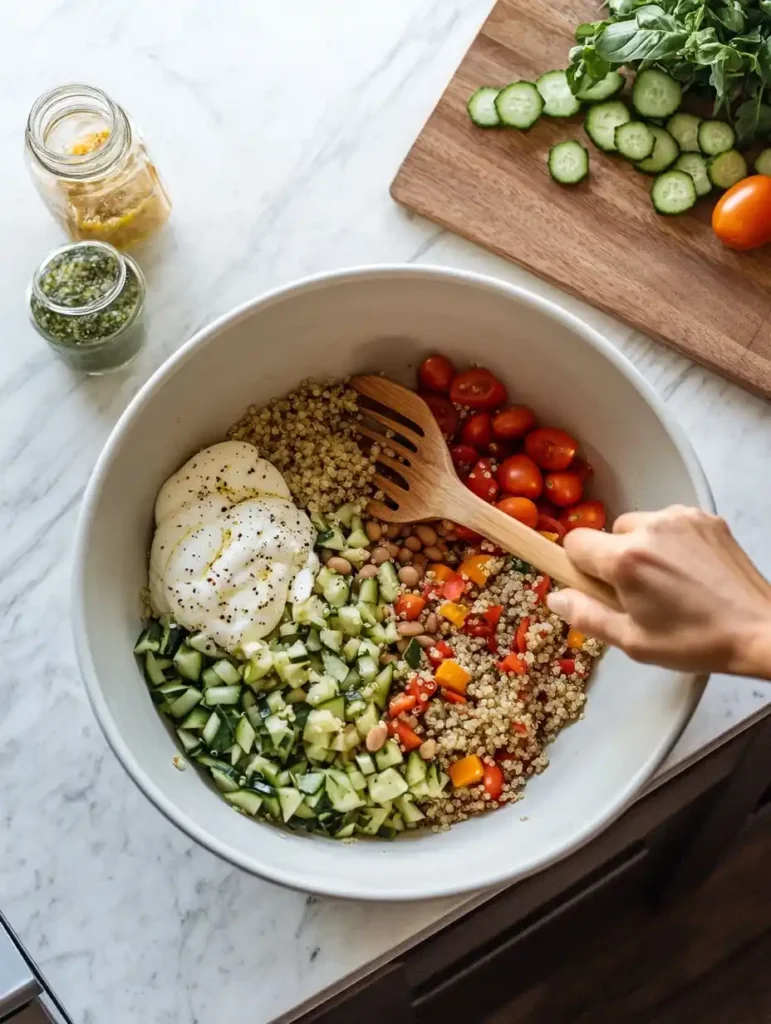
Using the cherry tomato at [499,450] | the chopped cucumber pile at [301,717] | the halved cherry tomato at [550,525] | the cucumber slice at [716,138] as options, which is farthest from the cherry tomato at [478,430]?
the cucumber slice at [716,138]

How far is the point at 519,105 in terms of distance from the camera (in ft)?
4.64

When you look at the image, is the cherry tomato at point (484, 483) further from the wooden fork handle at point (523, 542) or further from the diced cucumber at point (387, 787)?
the diced cucumber at point (387, 787)

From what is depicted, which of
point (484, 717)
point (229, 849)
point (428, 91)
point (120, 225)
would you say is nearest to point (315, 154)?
point (428, 91)

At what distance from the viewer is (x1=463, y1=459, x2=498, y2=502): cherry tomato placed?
4.34 ft

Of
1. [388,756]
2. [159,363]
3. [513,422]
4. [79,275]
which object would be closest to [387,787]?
[388,756]

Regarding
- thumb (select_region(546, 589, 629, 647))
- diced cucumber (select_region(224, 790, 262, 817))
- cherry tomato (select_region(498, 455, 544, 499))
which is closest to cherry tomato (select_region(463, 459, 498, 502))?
cherry tomato (select_region(498, 455, 544, 499))

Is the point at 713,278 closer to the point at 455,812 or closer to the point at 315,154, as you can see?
the point at 315,154

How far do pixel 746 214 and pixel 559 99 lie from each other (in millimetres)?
303

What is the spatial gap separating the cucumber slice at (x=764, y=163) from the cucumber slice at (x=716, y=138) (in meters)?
0.04

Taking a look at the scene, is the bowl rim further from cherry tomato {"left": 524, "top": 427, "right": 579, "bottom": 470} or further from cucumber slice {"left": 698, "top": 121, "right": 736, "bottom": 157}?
cucumber slice {"left": 698, "top": 121, "right": 736, "bottom": 157}

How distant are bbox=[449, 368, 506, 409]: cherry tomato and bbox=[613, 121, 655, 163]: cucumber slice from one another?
381 mm

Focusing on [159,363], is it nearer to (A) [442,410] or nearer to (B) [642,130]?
(A) [442,410]

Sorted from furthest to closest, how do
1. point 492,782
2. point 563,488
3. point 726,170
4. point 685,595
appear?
point 726,170, point 563,488, point 492,782, point 685,595

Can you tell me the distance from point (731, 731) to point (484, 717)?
12.3 inches
